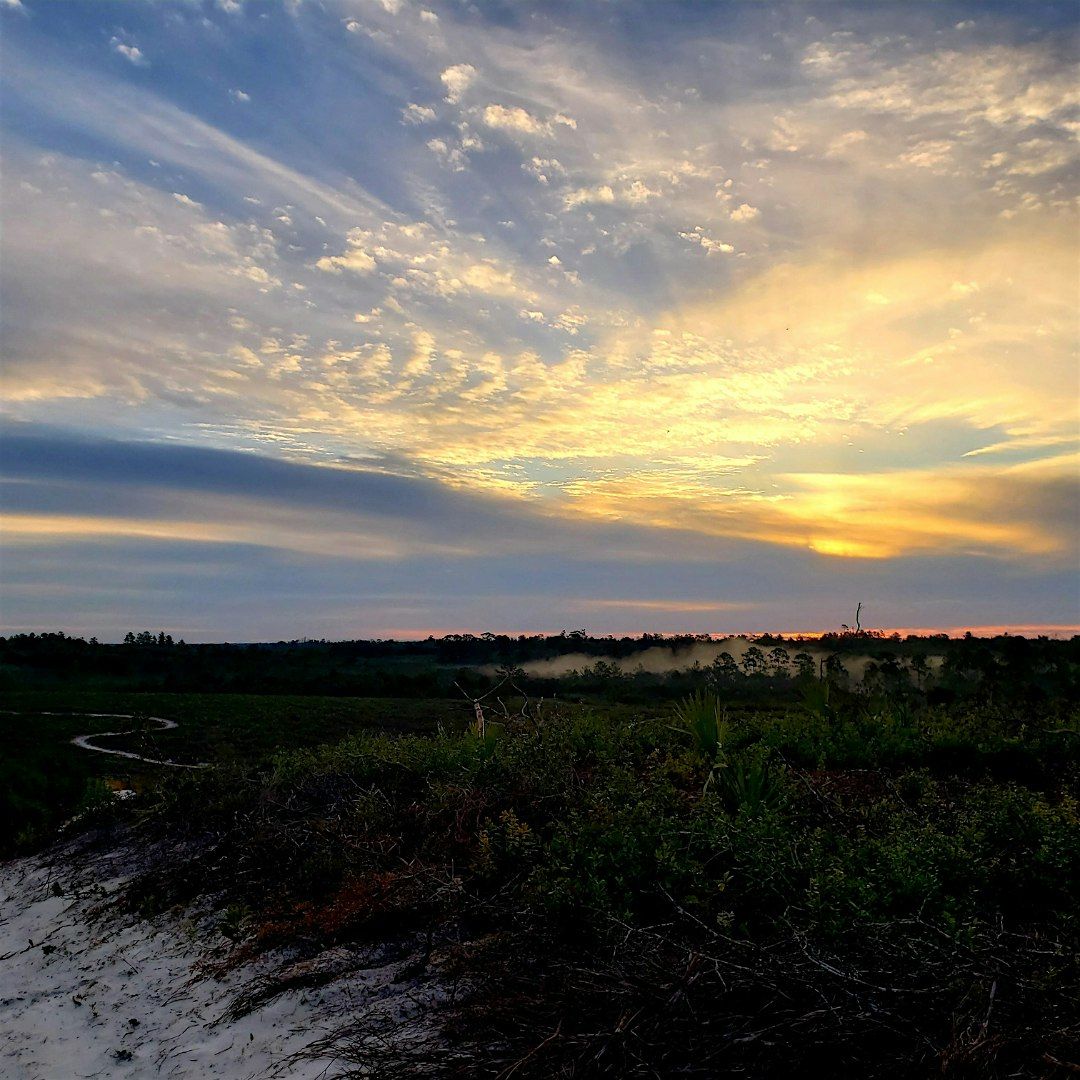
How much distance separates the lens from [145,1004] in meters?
6.57

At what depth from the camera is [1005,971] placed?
4.03 m

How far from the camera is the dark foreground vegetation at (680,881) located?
12.6 ft

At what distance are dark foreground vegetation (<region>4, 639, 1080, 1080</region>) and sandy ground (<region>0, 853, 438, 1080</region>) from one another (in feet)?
0.99

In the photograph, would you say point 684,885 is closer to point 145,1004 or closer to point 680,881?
point 680,881

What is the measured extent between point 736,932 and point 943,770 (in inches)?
215

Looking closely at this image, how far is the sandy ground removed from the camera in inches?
216

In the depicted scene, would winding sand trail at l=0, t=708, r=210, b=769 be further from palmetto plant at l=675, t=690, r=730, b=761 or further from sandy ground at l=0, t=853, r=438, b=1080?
palmetto plant at l=675, t=690, r=730, b=761

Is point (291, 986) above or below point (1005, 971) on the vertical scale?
below

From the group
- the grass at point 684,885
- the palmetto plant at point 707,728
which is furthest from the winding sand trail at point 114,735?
the palmetto plant at point 707,728

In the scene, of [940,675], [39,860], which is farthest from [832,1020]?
[940,675]

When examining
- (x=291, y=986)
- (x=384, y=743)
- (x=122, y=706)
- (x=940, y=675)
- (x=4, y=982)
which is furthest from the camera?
(x=122, y=706)

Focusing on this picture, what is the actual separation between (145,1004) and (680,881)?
4.19 m

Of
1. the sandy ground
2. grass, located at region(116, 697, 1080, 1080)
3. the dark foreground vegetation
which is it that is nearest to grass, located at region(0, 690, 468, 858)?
the sandy ground

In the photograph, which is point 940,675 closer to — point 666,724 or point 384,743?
point 666,724
